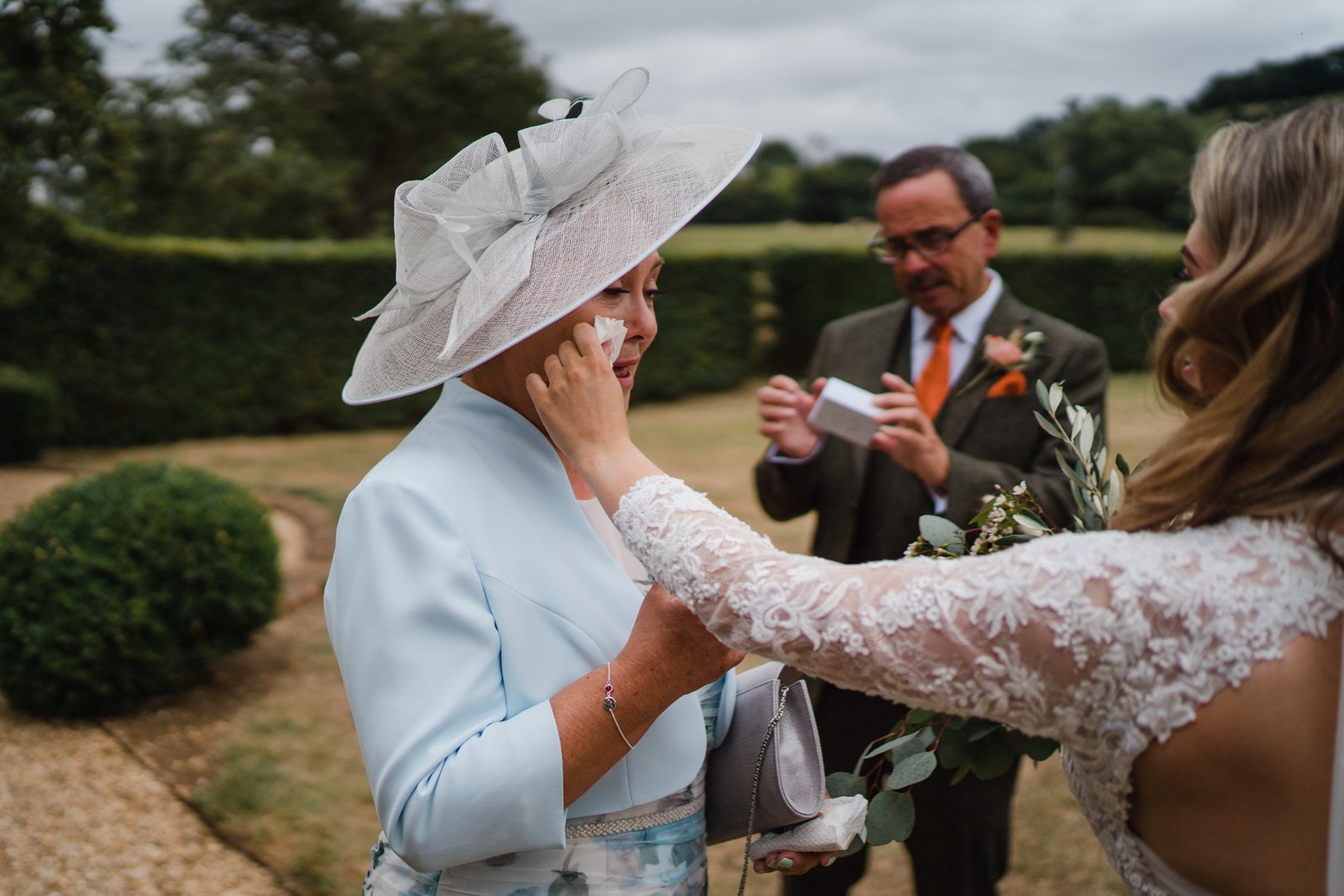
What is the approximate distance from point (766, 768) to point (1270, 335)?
1.15 metres

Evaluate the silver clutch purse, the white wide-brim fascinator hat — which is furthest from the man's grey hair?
the silver clutch purse

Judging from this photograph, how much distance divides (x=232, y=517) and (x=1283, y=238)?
5.80 m

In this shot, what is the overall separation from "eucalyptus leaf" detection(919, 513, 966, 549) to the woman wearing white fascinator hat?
50 cm

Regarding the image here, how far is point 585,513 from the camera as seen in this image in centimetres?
202

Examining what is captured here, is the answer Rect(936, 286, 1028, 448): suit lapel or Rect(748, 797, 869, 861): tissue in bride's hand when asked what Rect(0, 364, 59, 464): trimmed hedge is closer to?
Rect(936, 286, 1028, 448): suit lapel

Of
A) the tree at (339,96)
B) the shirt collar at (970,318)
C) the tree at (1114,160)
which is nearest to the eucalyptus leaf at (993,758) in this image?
the shirt collar at (970,318)

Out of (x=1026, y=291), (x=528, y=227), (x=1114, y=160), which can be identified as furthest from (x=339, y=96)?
(x=528, y=227)

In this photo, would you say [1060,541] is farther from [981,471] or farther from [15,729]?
[15,729]

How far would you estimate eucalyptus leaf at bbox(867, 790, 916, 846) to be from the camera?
6.43 ft

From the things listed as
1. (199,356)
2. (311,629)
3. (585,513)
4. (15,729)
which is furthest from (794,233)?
(585,513)

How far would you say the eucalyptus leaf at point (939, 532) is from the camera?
199cm

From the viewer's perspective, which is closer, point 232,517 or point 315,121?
point 232,517

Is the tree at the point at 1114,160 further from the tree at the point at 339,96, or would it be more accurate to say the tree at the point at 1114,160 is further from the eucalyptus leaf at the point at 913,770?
the eucalyptus leaf at the point at 913,770

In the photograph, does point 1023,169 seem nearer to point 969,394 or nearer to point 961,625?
point 969,394
